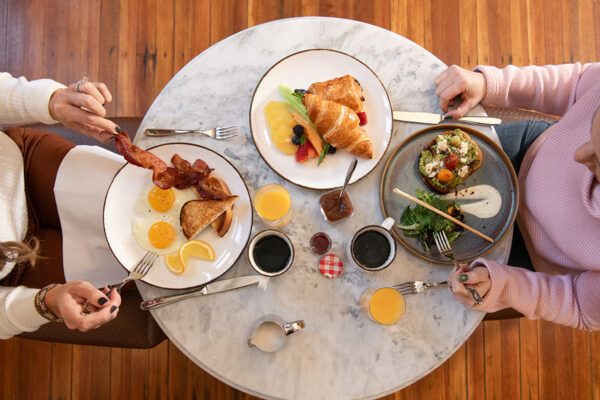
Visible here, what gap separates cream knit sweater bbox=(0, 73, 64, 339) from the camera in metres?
1.15

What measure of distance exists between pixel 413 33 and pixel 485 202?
1.48 meters

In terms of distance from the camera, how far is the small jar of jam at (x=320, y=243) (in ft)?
3.92

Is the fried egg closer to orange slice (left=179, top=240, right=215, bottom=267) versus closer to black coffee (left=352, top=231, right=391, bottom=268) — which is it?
orange slice (left=179, top=240, right=215, bottom=267)

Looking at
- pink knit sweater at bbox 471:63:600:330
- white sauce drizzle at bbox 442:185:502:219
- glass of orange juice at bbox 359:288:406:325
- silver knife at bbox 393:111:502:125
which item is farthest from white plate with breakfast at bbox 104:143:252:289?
pink knit sweater at bbox 471:63:600:330

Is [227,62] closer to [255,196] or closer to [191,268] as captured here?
[255,196]

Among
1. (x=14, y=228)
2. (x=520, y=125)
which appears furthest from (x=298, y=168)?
(x=14, y=228)

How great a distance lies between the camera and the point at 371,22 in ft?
7.55

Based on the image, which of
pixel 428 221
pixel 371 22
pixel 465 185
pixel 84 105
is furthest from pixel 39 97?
pixel 371 22

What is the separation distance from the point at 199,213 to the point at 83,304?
450 millimetres

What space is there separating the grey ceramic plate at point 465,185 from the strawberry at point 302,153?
257 millimetres

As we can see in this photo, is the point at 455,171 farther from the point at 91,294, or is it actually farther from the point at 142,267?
the point at 91,294

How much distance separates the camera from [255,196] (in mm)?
1166

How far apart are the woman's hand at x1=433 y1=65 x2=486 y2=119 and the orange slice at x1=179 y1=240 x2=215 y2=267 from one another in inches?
35.1

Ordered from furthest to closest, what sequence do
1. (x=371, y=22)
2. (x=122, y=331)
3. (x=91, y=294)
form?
(x=371, y=22)
(x=122, y=331)
(x=91, y=294)
